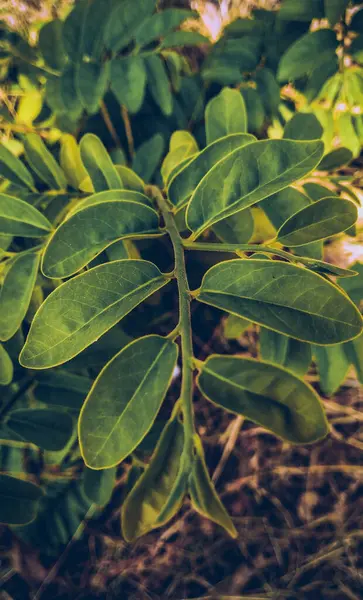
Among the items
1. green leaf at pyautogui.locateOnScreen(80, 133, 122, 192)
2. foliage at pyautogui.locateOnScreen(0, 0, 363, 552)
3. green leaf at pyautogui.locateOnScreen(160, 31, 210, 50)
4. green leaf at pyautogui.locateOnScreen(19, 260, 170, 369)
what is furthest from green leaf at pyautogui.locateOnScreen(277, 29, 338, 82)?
green leaf at pyautogui.locateOnScreen(19, 260, 170, 369)

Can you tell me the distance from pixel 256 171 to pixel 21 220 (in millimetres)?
435

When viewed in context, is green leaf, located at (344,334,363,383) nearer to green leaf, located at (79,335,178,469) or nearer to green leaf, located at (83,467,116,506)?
green leaf, located at (79,335,178,469)

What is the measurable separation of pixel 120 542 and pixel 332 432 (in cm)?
83

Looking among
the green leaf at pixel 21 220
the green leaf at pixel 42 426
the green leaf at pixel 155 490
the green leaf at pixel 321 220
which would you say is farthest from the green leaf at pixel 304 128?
the green leaf at pixel 42 426

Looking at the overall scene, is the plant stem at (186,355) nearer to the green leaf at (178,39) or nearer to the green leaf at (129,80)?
the green leaf at (129,80)

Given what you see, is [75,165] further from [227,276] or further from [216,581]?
[216,581]

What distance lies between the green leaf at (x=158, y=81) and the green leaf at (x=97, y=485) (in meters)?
0.87

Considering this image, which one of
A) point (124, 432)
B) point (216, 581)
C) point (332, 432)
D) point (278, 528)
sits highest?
point (124, 432)

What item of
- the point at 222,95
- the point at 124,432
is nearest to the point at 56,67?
the point at 222,95

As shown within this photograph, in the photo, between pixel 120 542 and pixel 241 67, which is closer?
pixel 241 67

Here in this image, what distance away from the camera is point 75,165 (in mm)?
1031

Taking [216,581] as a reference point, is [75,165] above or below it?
above

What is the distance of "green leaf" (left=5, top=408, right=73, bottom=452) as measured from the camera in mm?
894

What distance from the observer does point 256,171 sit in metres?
0.61
